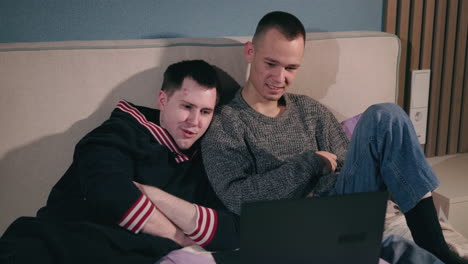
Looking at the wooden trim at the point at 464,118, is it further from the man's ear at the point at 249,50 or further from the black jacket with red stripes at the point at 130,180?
the black jacket with red stripes at the point at 130,180

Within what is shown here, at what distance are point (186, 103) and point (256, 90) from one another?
10.1 inches

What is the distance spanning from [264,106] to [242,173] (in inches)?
11.1

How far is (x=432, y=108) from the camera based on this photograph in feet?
6.66

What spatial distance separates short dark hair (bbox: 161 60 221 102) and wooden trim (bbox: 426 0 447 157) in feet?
3.89

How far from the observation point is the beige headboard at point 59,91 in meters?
1.24

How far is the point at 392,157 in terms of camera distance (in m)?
1.09

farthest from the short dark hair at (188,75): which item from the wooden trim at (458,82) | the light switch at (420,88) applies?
the wooden trim at (458,82)

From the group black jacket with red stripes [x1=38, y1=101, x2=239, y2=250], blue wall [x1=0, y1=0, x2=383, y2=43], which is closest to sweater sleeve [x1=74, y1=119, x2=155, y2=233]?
black jacket with red stripes [x1=38, y1=101, x2=239, y2=250]

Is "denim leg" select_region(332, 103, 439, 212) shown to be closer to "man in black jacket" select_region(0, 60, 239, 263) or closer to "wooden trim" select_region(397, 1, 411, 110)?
"man in black jacket" select_region(0, 60, 239, 263)

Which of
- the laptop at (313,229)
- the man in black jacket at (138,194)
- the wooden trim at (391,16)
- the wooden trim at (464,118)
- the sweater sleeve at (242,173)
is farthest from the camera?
the wooden trim at (464,118)

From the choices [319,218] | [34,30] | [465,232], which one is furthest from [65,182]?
[465,232]

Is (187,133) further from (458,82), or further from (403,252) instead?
(458,82)

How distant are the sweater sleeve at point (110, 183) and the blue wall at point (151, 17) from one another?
1.67ft

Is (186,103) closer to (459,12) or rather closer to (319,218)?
(319,218)
